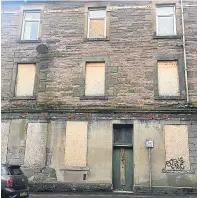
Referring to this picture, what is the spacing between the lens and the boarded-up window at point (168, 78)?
1456 centimetres

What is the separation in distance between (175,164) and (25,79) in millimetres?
9540

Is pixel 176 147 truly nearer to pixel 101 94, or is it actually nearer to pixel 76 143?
pixel 101 94

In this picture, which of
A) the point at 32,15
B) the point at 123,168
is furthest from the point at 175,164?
the point at 32,15

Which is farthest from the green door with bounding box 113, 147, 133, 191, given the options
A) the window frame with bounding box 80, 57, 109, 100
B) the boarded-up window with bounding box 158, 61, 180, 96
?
the boarded-up window with bounding box 158, 61, 180, 96

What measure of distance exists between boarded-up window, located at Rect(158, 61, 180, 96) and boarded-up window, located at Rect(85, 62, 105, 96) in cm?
317

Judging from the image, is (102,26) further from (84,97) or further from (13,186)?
(13,186)

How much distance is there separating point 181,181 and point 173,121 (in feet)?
9.76

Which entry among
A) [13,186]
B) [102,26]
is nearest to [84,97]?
[102,26]

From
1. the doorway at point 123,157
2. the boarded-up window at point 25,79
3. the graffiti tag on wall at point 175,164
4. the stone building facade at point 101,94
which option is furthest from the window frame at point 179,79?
the boarded-up window at point 25,79

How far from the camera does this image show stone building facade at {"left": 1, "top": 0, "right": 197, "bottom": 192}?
1362cm

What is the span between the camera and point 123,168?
1384cm

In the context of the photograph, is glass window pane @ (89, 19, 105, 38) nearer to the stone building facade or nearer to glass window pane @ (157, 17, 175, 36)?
the stone building facade

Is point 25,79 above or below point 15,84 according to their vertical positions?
above

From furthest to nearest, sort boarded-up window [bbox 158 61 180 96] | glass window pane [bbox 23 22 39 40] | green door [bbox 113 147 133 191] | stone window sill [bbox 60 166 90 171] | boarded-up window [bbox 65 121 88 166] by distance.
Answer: glass window pane [bbox 23 22 39 40] → boarded-up window [bbox 158 61 180 96] → boarded-up window [bbox 65 121 88 166] → stone window sill [bbox 60 166 90 171] → green door [bbox 113 147 133 191]
